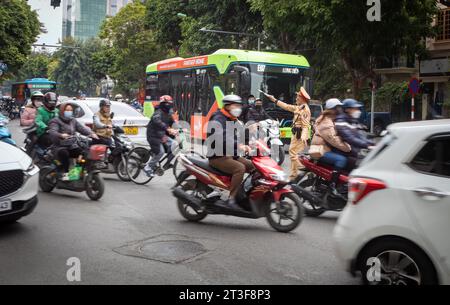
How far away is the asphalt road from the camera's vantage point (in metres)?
5.19

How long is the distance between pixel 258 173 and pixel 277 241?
103cm

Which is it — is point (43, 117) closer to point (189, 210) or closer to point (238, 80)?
point (189, 210)

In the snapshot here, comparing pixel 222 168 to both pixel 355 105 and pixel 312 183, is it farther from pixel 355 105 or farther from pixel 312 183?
pixel 355 105

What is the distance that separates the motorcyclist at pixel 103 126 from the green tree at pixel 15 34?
32102 mm

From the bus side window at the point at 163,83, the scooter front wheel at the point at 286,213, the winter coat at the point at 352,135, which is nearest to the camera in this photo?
the scooter front wheel at the point at 286,213

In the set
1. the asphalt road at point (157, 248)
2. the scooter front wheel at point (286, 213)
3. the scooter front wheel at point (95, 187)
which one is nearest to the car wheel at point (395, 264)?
the asphalt road at point (157, 248)

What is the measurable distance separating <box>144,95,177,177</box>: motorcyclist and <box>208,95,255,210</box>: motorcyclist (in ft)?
12.4

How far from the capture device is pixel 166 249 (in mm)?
6211

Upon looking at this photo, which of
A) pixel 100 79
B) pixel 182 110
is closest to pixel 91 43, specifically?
pixel 100 79

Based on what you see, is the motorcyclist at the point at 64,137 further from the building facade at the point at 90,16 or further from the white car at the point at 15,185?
the building facade at the point at 90,16

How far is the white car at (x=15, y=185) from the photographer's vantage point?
6.44 m

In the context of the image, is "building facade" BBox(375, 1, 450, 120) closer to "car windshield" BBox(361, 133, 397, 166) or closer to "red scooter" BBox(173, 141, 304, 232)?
"red scooter" BBox(173, 141, 304, 232)

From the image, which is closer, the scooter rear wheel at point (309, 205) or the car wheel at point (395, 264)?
the car wheel at point (395, 264)

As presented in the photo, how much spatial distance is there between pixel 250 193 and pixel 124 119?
7.03m
